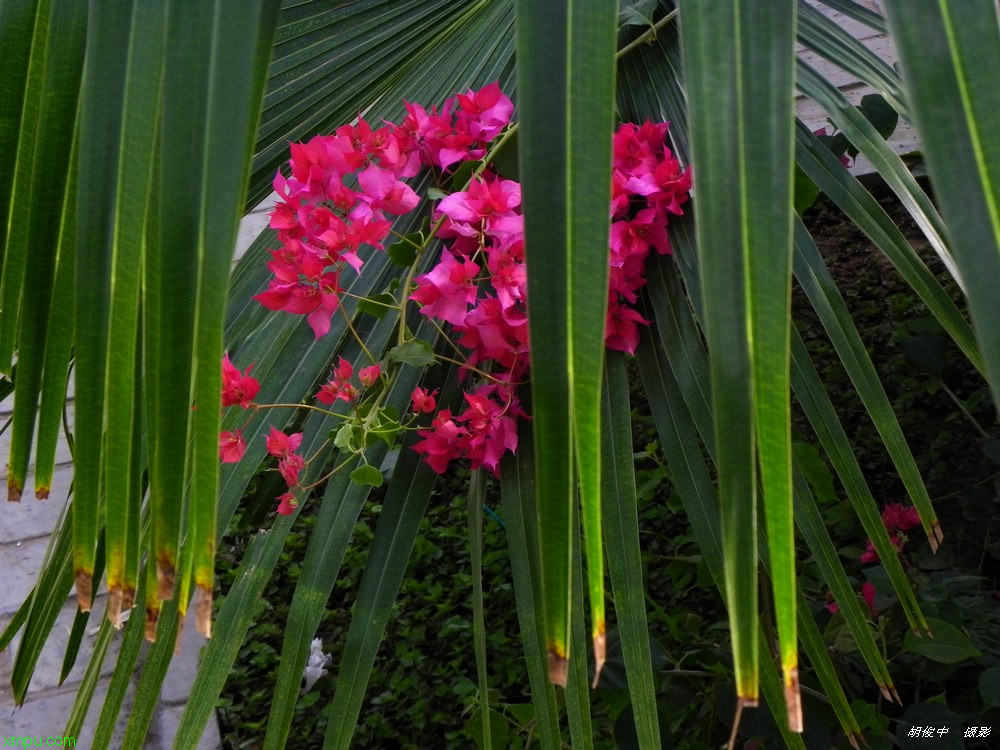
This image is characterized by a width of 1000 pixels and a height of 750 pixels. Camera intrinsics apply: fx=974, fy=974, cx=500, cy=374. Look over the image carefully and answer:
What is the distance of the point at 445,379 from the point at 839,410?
133cm

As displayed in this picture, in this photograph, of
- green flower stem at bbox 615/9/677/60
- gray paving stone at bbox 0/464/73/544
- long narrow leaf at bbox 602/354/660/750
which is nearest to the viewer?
long narrow leaf at bbox 602/354/660/750

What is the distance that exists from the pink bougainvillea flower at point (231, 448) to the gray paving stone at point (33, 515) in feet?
4.82

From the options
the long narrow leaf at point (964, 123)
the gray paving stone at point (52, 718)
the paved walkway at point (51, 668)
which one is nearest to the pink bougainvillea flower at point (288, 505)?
the long narrow leaf at point (964, 123)

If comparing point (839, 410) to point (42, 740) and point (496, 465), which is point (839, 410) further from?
point (42, 740)

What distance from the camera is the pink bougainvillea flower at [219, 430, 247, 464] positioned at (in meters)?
0.83

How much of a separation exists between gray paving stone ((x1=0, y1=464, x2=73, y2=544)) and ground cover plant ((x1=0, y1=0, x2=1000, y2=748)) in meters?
0.81

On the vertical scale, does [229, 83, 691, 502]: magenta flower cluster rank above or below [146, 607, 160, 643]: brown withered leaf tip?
above

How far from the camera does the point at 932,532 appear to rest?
85cm

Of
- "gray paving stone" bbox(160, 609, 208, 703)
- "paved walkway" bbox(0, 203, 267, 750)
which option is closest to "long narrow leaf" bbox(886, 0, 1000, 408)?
"paved walkway" bbox(0, 203, 267, 750)

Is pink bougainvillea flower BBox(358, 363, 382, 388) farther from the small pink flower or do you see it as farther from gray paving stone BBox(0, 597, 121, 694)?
gray paving stone BBox(0, 597, 121, 694)

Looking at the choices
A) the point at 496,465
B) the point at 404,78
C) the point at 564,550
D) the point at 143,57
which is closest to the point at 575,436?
the point at 564,550

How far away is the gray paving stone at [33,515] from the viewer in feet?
6.99

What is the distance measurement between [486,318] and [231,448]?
0.81ft

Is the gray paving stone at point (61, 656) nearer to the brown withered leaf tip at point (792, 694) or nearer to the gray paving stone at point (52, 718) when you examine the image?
the gray paving stone at point (52, 718)
